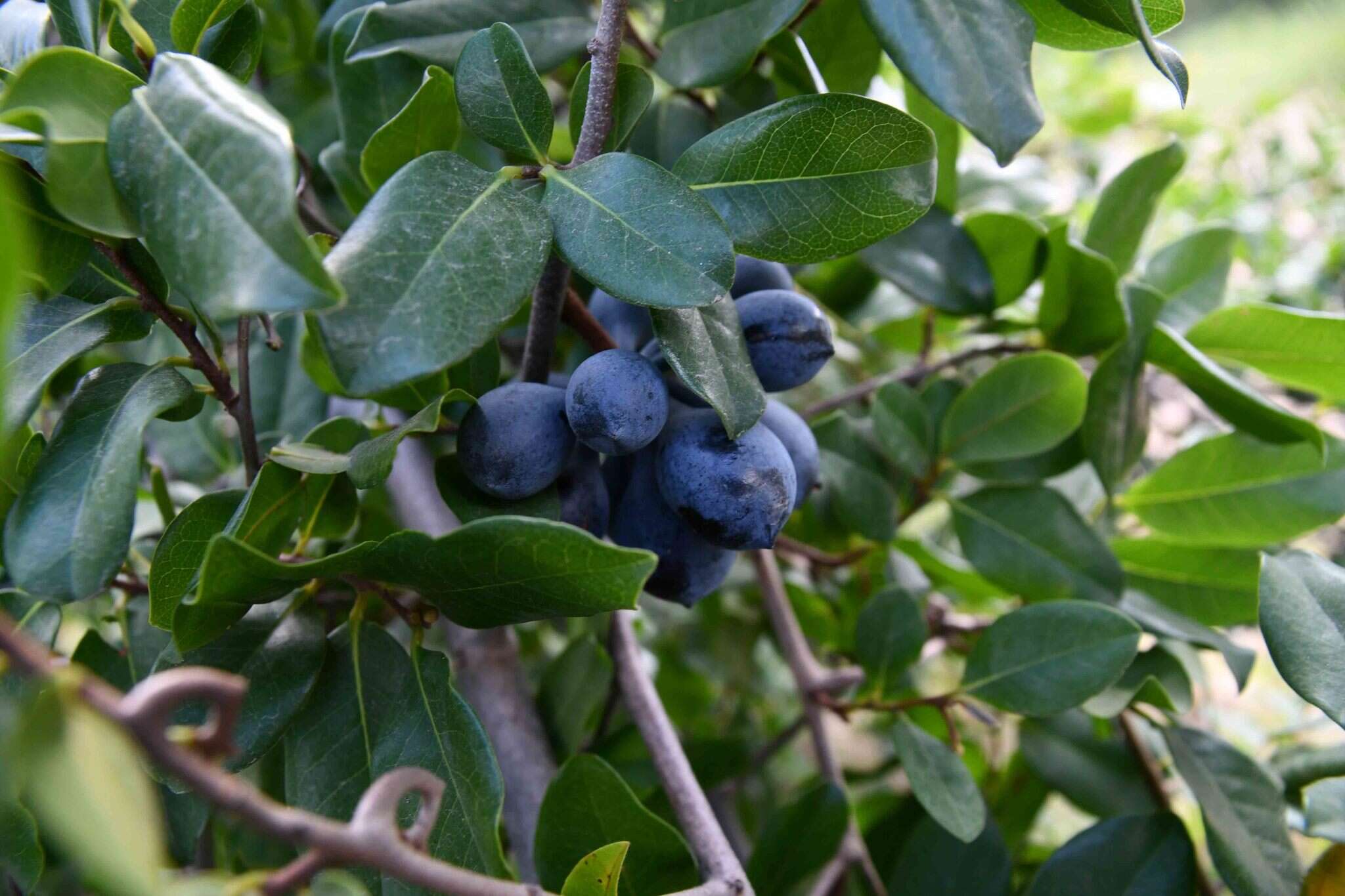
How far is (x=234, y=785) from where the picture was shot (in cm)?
27

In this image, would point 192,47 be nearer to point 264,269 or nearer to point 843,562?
point 264,269

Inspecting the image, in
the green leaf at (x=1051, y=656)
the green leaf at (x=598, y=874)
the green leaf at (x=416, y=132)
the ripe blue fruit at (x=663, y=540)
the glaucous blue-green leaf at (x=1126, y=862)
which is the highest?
the green leaf at (x=416, y=132)

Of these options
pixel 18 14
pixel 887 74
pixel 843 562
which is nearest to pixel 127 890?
pixel 18 14

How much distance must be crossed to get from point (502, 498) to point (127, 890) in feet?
0.87

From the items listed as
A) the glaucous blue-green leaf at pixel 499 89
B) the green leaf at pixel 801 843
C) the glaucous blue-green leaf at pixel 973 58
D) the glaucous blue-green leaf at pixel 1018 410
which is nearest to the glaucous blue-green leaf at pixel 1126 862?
the green leaf at pixel 801 843

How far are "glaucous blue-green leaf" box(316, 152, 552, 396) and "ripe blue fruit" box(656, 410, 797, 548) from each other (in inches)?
4.6

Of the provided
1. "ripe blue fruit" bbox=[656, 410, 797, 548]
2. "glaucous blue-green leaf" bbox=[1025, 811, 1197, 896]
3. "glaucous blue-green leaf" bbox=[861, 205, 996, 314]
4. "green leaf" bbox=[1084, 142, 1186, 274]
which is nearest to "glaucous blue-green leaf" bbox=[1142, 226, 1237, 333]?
"green leaf" bbox=[1084, 142, 1186, 274]

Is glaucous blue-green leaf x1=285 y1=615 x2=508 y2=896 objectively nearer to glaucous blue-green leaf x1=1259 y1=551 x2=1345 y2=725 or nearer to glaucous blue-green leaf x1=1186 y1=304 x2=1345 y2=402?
glaucous blue-green leaf x1=1259 y1=551 x2=1345 y2=725

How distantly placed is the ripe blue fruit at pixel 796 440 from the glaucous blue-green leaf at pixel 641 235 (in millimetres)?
129

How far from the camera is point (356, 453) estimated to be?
1.41ft

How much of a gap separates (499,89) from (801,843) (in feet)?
1.85

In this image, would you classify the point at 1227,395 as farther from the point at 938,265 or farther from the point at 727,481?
the point at 727,481

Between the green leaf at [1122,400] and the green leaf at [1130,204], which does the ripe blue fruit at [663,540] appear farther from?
the green leaf at [1130,204]

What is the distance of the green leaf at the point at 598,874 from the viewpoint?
1.44 ft
